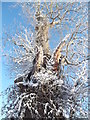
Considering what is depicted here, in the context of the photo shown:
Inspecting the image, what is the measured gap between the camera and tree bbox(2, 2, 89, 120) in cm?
220

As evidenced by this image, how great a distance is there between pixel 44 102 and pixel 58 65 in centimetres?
63

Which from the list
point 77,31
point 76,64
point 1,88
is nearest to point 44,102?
point 1,88

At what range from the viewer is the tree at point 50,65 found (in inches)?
86.5

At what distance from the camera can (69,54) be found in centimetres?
321

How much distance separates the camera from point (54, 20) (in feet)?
10.9

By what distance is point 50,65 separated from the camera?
8.17 feet

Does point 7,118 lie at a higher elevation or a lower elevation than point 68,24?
lower

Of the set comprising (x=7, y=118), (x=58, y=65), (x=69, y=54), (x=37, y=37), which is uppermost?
(x=37, y=37)

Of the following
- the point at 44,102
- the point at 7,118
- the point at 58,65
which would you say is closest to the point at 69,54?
the point at 58,65

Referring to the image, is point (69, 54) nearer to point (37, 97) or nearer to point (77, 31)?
point (77, 31)

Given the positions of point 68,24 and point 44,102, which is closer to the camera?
point 44,102

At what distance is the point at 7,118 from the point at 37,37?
1.39 metres

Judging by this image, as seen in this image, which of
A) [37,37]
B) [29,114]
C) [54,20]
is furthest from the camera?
[54,20]

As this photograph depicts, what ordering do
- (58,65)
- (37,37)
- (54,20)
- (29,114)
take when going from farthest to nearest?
(54,20) < (37,37) < (58,65) < (29,114)
